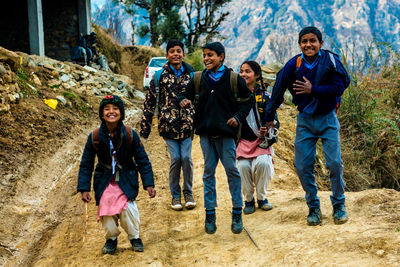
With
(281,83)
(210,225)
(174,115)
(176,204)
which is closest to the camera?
(281,83)

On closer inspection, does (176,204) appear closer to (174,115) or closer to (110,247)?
(174,115)

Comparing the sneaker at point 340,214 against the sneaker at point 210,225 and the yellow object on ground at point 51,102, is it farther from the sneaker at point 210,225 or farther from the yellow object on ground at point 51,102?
the yellow object on ground at point 51,102

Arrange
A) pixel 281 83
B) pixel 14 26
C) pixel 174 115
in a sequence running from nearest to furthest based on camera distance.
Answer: pixel 281 83
pixel 174 115
pixel 14 26

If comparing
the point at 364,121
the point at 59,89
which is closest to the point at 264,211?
the point at 364,121

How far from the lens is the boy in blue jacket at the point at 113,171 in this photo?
387cm

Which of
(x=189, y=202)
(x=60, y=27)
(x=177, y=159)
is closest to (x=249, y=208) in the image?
(x=189, y=202)

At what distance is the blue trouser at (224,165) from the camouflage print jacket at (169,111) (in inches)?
34.8

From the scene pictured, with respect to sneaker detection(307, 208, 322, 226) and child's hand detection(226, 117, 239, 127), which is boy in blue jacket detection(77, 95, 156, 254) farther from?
sneaker detection(307, 208, 322, 226)

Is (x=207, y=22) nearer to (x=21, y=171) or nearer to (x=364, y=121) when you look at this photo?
(x=364, y=121)

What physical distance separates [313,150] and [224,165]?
921 mm

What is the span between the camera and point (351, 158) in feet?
26.5

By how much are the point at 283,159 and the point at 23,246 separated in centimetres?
532

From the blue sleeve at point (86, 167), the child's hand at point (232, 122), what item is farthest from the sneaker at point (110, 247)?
the child's hand at point (232, 122)

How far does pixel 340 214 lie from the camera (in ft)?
13.0
